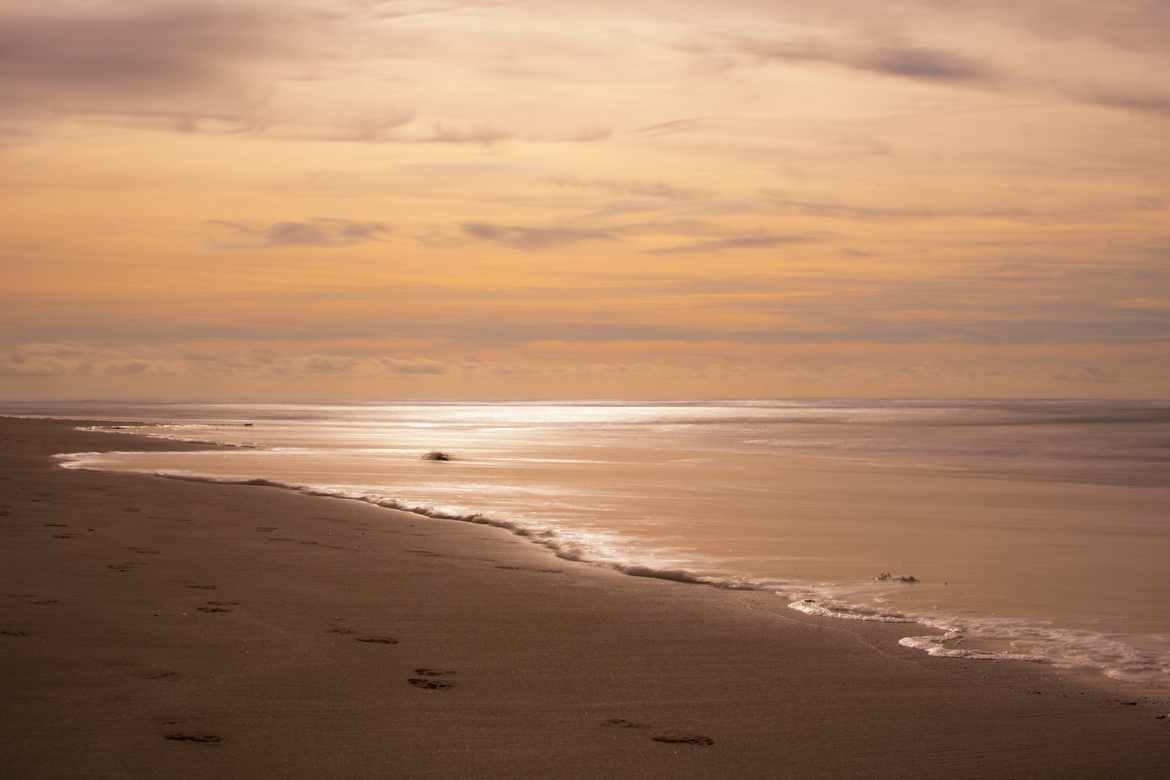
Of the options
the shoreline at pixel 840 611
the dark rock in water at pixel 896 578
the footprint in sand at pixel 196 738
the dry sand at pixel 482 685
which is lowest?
the footprint in sand at pixel 196 738

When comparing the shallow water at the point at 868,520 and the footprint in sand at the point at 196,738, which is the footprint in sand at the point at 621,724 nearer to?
the footprint in sand at the point at 196,738

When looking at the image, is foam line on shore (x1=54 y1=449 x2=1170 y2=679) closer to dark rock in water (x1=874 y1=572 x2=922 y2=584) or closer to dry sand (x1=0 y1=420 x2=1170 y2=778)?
dry sand (x1=0 y1=420 x2=1170 y2=778)

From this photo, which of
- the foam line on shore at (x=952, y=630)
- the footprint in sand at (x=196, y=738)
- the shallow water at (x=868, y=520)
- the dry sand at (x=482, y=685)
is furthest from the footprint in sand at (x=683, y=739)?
the shallow water at (x=868, y=520)

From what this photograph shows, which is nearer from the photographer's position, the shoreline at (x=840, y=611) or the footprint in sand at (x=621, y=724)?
the footprint in sand at (x=621, y=724)

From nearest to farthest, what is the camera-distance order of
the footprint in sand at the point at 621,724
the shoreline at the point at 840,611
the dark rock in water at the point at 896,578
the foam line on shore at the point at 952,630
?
the footprint in sand at the point at 621,724
the shoreline at the point at 840,611
the foam line on shore at the point at 952,630
the dark rock in water at the point at 896,578

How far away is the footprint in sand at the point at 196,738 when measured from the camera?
226 inches

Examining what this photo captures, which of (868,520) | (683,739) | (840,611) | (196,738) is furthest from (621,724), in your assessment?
(868,520)

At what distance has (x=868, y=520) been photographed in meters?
17.7

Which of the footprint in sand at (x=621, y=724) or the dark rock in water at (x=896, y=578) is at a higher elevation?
the dark rock in water at (x=896, y=578)

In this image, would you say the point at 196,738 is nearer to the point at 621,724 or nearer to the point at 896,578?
the point at 621,724

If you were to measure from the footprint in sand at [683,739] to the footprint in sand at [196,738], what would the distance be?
7.37 ft

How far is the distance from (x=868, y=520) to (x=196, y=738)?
13.5m

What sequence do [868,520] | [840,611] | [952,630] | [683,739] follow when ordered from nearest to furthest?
[683,739] < [952,630] < [840,611] < [868,520]

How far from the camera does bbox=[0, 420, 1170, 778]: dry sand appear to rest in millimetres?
5676
